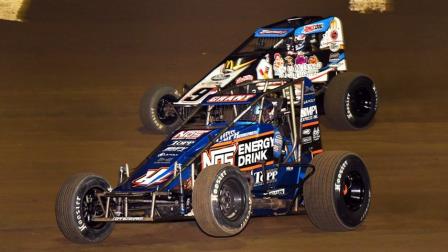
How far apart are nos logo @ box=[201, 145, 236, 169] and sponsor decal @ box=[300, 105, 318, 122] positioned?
2.98 ft

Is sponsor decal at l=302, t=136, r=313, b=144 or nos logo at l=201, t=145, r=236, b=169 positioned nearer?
nos logo at l=201, t=145, r=236, b=169

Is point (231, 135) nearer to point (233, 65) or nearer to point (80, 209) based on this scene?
point (80, 209)

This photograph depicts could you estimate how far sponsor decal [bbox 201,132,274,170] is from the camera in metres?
8.44

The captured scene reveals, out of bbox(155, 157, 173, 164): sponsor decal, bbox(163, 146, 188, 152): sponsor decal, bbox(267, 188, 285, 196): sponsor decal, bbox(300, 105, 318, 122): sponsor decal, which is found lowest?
bbox(267, 188, 285, 196): sponsor decal

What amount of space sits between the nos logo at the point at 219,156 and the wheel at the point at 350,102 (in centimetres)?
476

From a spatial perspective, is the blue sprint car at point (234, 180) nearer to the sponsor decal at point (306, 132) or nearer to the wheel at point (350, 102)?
the sponsor decal at point (306, 132)

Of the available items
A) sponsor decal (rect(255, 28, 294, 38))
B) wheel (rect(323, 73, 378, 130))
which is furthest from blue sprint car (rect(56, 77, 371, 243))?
sponsor decal (rect(255, 28, 294, 38))

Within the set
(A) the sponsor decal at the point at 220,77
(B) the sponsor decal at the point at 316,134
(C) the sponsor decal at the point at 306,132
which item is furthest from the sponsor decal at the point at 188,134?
(A) the sponsor decal at the point at 220,77

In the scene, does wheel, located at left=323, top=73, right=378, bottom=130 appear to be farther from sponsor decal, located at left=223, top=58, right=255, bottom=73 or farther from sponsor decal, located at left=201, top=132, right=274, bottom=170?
sponsor decal, located at left=201, top=132, right=274, bottom=170

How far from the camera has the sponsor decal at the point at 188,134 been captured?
859 cm

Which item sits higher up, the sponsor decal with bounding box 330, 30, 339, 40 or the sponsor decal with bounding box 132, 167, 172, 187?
the sponsor decal with bounding box 330, 30, 339, 40

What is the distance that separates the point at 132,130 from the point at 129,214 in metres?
5.51

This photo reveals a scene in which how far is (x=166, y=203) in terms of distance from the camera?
818 cm

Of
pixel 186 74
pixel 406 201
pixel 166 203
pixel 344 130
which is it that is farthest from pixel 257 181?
pixel 186 74
